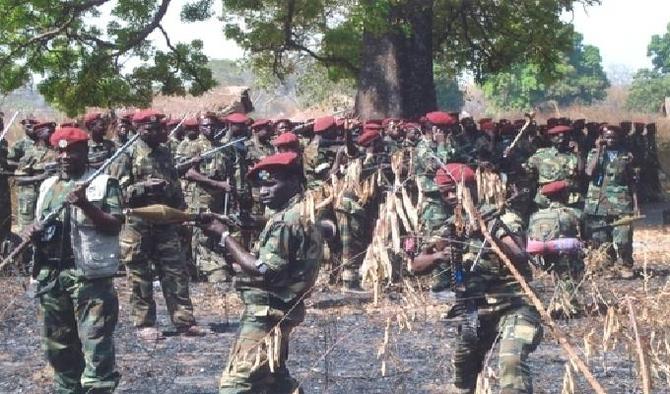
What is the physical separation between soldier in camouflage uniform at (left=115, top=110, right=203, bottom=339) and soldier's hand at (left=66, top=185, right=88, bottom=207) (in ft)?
9.08

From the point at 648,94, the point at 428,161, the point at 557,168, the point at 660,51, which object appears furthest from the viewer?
the point at 660,51

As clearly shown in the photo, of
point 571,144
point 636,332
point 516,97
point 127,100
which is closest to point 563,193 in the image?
point 571,144

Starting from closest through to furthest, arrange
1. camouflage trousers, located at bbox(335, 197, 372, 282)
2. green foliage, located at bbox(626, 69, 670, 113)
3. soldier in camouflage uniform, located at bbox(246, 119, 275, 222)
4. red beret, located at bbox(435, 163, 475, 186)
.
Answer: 1. red beret, located at bbox(435, 163, 475, 186)
2. camouflage trousers, located at bbox(335, 197, 372, 282)
3. soldier in camouflage uniform, located at bbox(246, 119, 275, 222)
4. green foliage, located at bbox(626, 69, 670, 113)

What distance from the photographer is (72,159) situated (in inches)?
238

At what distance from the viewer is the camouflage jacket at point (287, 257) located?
538 cm

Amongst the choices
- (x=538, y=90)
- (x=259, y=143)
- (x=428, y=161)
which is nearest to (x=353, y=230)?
(x=259, y=143)

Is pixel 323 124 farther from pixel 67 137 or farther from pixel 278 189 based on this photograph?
pixel 278 189

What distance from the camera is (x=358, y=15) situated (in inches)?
659

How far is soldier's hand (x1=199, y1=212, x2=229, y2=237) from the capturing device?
17.9 feet

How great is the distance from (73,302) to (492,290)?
7.23ft

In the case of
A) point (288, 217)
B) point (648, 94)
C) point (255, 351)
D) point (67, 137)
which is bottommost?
point (255, 351)

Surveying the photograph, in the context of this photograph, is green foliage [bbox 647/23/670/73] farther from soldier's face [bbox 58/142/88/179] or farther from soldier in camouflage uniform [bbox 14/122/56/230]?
soldier's face [bbox 58/142/88/179]

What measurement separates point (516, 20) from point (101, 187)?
1578cm

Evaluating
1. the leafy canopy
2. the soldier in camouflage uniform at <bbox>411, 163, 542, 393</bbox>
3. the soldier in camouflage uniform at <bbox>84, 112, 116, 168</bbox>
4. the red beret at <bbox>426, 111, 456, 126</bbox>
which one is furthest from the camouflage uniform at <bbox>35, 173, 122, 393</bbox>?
the leafy canopy
